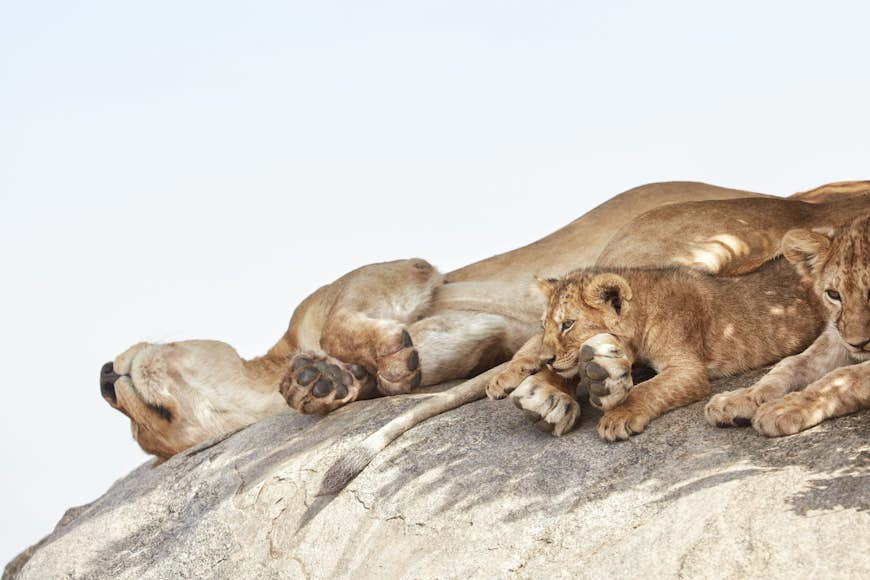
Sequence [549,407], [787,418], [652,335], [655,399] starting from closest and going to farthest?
[787,418], [655,399], [549,407], [652,335]

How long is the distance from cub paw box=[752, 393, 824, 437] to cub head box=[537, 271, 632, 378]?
843mm

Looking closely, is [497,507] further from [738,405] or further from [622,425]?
[738,405]

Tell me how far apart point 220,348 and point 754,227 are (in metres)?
3.52

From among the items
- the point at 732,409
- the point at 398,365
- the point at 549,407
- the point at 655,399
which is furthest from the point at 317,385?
the point at 732,409

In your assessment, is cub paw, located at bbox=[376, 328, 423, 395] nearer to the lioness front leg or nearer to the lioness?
the lioness

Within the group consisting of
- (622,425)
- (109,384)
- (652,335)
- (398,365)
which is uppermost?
(109,384)

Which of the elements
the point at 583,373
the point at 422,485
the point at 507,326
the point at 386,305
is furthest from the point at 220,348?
the point at 583,373

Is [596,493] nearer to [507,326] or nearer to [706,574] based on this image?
[706,574]

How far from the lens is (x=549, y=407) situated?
16.1 feet

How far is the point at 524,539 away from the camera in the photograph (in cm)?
426

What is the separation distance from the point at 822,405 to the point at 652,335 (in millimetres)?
950

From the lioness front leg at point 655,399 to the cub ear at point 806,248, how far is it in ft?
1.93

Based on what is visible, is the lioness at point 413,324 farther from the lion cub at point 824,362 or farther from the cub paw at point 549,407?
the lion cub at point 824,362

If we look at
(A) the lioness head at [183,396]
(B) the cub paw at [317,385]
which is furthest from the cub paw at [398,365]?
(A) the lioness head at [183,396]
